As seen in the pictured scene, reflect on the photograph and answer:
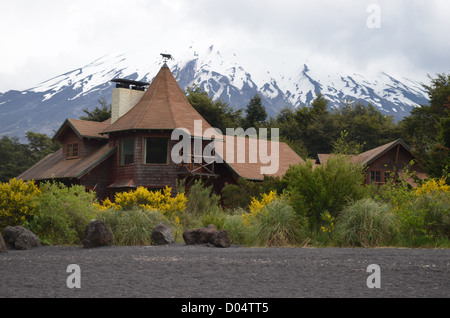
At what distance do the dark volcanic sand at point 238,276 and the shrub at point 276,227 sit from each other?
2.67 meters

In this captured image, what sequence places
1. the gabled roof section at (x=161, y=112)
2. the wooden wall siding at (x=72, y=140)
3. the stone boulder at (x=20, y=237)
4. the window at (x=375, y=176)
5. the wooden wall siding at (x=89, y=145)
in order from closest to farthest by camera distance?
the stone boulder at (x=20, y=237) → the gabled roof section at (x=161, y=112) → the wooden wall siding at (x=89, y=145) → the wooden wall siding at (x=72, y=140) → the window at (x=375, y=176)

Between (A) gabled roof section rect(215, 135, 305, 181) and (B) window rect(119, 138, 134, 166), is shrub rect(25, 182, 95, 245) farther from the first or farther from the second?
(A) gabled roof section rect(215, 135, 305, 181)

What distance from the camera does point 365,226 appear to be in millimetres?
11703

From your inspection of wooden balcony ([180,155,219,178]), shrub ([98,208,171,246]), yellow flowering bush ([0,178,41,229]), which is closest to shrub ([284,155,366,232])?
shrub ([98,208,171,246])

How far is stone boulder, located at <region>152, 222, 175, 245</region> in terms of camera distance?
13.9 meters

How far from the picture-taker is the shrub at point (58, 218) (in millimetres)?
14344

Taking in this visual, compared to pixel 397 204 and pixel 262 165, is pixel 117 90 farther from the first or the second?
pixel 397 204

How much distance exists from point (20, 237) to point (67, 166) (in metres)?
16.9

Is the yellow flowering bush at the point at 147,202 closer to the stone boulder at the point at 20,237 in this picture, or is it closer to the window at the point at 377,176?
the stone boulder at the point at 20,237

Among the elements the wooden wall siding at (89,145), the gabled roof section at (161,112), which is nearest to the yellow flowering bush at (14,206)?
the gabled roof section at (161,112)

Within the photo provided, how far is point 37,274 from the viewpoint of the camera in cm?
743

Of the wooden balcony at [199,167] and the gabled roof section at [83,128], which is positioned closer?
the wooden balcony at [199,167]

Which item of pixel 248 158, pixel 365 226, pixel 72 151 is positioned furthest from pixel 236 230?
pixel 72 151
